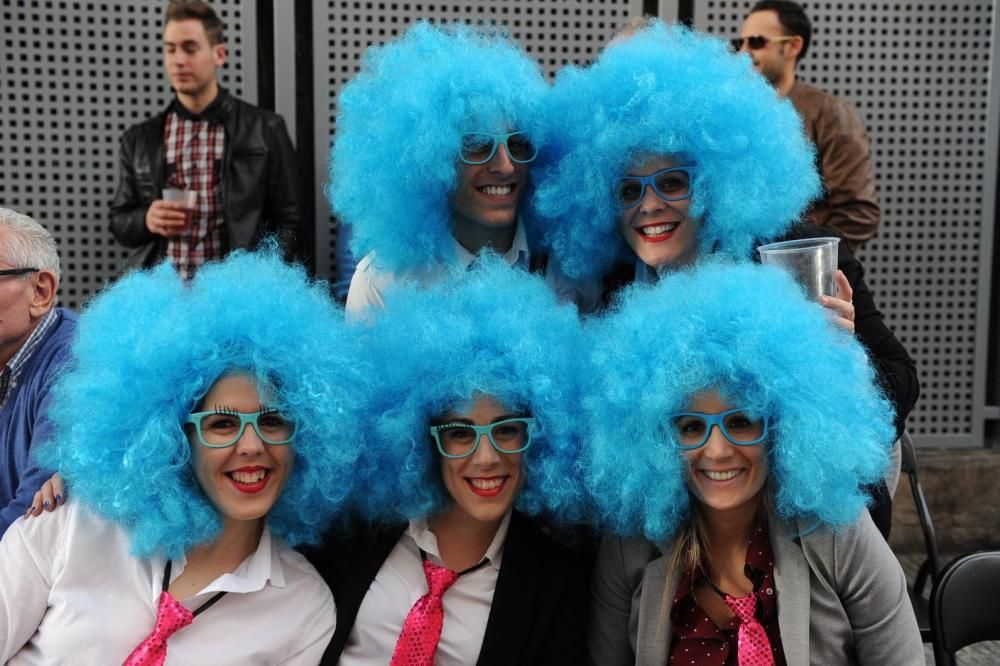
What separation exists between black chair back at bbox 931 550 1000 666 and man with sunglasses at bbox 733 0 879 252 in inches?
83.0

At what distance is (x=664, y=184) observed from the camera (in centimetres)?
270

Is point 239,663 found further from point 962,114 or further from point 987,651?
point 962,114

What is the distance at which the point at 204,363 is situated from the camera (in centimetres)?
220

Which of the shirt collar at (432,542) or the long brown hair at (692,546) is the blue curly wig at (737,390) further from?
the shirt collar at (432,542)

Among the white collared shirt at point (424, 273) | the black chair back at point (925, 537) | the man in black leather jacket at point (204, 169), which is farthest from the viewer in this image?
the man in black leather jacket at point (204, 169)

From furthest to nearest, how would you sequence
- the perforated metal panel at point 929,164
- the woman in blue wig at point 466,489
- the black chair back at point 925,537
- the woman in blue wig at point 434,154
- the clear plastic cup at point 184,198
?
the perforated metal panel at point 929,164, the clear plastic cup at point 184,198, the black chair back at point 925,537, the woman in blue wig at point 434,154, the woman in blue wig at point 466,489

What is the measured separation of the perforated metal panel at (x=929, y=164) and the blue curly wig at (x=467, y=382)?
3458 mm

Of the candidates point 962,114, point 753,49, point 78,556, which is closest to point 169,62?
point 753,49

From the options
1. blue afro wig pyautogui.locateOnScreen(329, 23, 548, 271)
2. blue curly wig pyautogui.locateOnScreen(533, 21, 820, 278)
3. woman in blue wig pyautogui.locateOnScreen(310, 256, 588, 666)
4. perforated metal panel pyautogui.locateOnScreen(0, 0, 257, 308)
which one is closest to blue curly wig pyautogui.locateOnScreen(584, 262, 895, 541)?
woman in blue wig pyautogui.locateOnScreen(310, 256, 588, 666)

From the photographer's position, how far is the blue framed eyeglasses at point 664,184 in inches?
105

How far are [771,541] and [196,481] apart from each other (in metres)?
1.35

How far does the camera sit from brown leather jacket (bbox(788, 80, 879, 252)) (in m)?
4.37

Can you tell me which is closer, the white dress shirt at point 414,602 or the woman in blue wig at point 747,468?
the woman in blue wig at point 747,468

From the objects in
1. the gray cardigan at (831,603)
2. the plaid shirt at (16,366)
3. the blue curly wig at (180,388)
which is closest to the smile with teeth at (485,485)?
the blue curly wig at (180,388)
